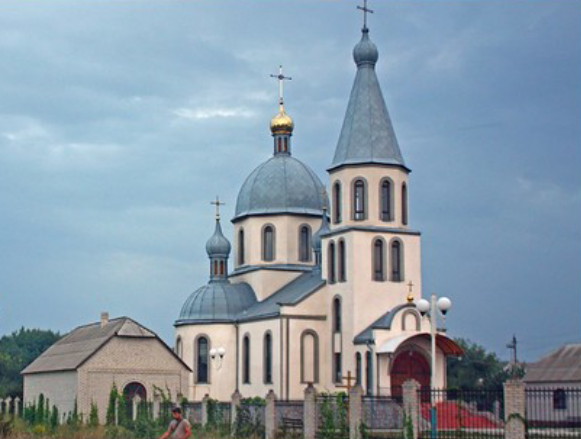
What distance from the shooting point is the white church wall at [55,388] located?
132 ft

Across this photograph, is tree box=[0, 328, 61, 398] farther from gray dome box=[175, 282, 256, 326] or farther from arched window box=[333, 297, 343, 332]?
arched window box=[333, 297, 343, 332]

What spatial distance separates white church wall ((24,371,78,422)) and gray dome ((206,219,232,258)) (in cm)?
1064

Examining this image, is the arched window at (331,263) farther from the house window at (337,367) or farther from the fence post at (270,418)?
the fence post at (270,418)

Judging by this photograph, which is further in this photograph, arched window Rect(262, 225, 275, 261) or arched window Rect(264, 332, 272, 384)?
arched window Rect(262, 225, 275, 261)

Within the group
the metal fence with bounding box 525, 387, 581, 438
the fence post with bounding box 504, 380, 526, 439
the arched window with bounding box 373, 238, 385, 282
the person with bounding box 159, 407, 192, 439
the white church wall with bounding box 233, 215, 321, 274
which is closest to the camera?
the person with bounding box 159, 407, 192, 439

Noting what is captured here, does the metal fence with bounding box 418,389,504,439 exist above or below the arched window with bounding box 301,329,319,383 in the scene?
below

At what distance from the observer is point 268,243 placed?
50.5 meters

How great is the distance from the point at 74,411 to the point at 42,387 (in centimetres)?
550

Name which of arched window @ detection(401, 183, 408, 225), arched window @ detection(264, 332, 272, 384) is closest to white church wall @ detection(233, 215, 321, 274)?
arched window @ detection(264, 332, 272, 384)

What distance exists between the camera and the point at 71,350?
43.6 metres

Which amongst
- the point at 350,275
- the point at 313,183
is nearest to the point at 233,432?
the point at 350,275

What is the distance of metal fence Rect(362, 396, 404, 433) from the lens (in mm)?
32469

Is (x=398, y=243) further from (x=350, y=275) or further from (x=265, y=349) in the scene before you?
(x=265, y=349)

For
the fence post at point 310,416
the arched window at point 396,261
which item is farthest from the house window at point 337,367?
the fence post at point 310,416
